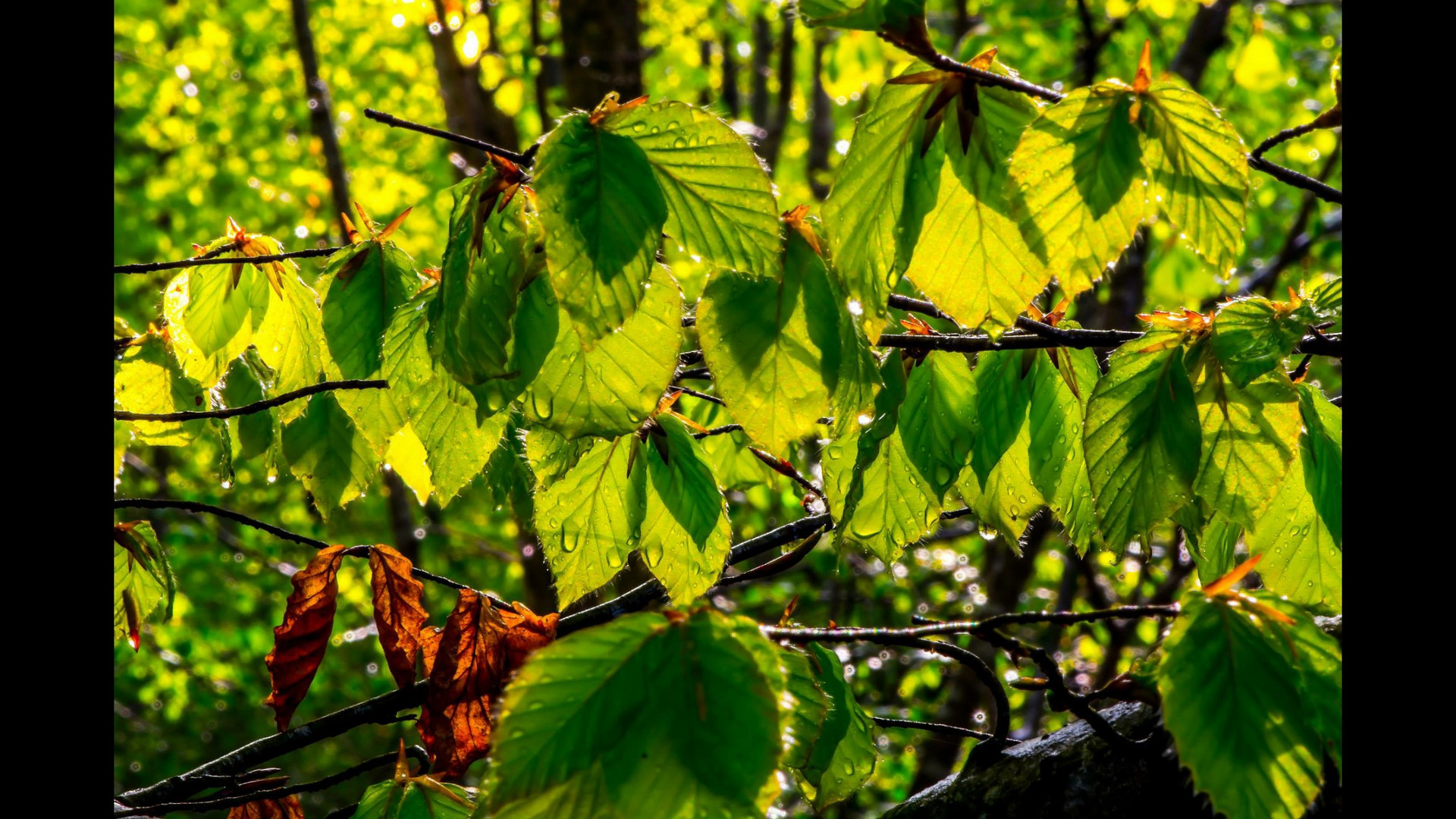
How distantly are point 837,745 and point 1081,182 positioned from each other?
0.68m

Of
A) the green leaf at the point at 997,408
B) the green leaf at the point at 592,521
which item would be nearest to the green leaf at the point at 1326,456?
the green leaf at the point at 997,408

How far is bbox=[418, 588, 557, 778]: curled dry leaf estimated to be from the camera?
1.17 meters

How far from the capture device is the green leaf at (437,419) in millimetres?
1073

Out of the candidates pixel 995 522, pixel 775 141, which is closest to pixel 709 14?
pixel 775 141

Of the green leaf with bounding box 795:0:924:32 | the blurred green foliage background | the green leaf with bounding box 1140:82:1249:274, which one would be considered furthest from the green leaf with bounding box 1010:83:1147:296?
the blurred green foliage background

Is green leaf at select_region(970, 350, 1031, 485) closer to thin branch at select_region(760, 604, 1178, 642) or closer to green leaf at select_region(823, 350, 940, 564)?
green leaf at select_region(823, 350, 940, 564)

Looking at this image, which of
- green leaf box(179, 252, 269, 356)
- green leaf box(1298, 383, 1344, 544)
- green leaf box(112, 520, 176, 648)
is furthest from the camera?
green leaf box(112, 520, 176, 648)

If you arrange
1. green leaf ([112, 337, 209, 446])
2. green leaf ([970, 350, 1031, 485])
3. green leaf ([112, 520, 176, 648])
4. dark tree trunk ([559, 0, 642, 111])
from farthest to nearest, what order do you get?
dark tree trunk ([559, 0, 642, 111])
green leaf ([112, 337, 209, 446])
green leaf ([112, 520, 176, 648])
green leaf ([970, 350, 1031, 485])

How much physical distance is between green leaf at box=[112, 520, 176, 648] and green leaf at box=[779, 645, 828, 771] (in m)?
1.03

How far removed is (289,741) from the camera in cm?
132

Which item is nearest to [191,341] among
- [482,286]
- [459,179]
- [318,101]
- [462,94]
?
[482,286]

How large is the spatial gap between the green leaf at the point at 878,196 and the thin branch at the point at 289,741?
2.38 ft

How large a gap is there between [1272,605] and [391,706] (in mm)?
981

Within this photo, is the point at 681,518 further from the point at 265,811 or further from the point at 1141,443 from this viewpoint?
the point at 265,811
